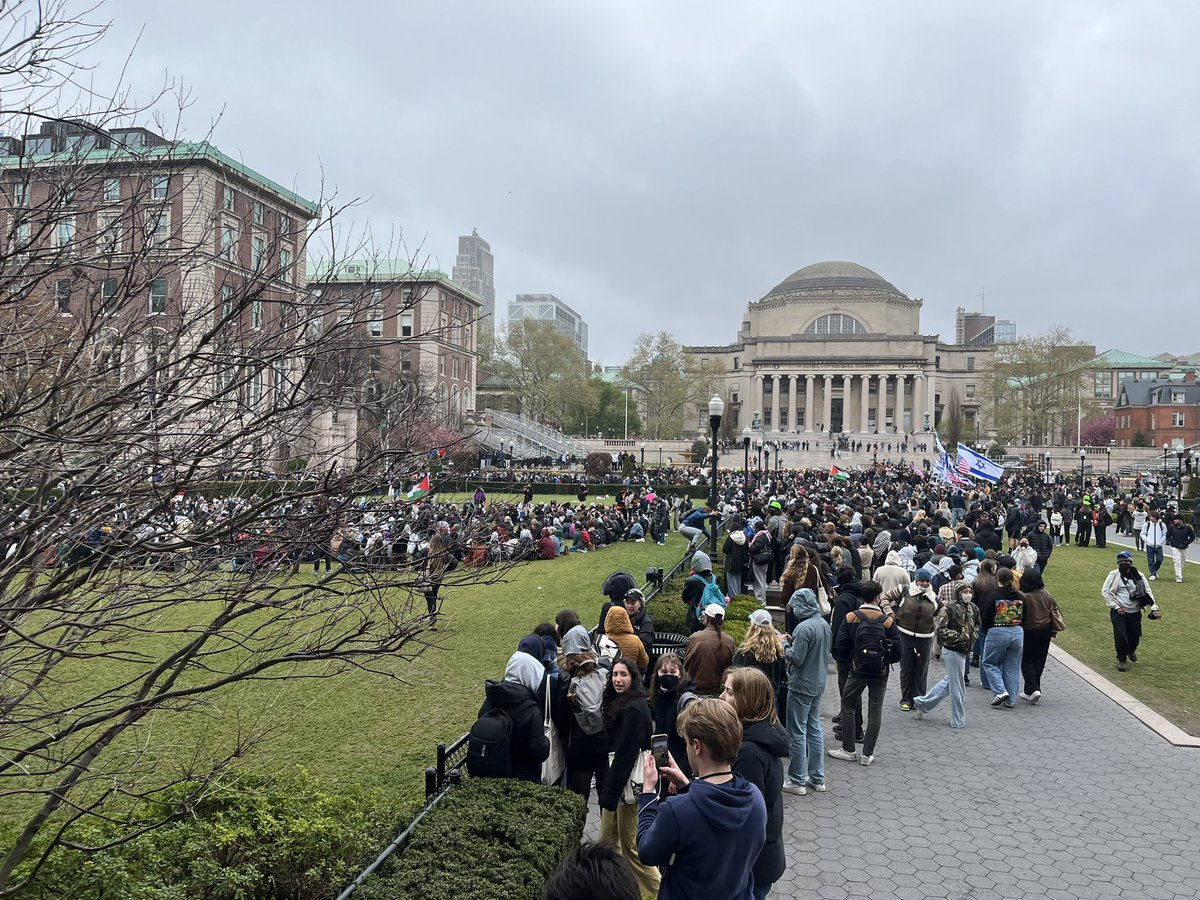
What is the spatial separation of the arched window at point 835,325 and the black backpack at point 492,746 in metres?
123

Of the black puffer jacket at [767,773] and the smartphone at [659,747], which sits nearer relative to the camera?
the smartphone at [659,747]

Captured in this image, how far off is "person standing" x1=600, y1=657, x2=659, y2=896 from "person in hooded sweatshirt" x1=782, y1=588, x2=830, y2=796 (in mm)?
2475

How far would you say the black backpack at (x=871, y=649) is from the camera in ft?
30.1

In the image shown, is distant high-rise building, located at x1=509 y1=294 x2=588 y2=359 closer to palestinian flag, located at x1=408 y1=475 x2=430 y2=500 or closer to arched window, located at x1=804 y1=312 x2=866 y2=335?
arched window, located at x1=804 y1=312 x2=866 y2=335

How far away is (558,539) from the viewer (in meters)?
27.9

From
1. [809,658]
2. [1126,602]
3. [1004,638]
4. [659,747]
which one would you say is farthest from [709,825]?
[1126,602]

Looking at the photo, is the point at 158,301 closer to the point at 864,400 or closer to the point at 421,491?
the point at 421,491

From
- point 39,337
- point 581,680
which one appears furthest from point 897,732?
Answer: point 39,337

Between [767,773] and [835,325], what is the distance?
126 metres

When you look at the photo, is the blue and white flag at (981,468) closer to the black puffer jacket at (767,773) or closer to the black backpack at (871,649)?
the black backpack at (871,649)

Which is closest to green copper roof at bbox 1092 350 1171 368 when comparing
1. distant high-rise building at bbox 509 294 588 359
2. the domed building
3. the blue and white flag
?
the domed building

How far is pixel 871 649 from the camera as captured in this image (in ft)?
30.2

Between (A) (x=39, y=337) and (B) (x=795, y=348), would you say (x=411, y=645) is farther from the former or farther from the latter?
(B) (x=795, y=348)

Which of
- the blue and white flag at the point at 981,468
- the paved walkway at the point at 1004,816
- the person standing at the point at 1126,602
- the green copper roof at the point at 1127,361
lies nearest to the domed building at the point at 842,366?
the green copper roof at the point at 1127,361
